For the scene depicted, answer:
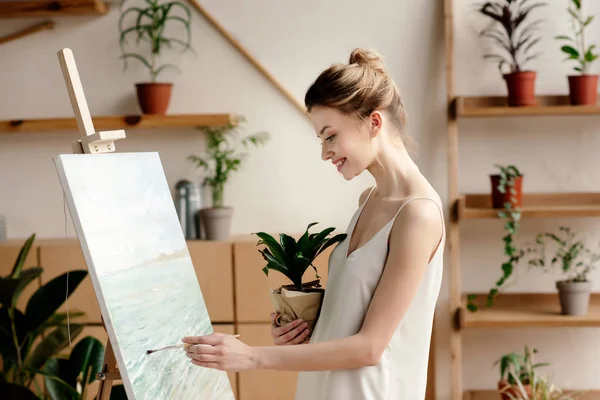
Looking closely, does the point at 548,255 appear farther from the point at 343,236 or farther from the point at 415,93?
the point at 343,236

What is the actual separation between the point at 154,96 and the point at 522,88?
161 centimetres

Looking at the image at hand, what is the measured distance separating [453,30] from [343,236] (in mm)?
1885

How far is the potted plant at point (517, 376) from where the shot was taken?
3.15 metres

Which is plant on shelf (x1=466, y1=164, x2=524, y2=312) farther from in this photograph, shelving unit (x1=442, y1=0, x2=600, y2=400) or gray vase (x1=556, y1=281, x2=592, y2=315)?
gray vase (x1=556, y1=281, x2=592, y2=315)

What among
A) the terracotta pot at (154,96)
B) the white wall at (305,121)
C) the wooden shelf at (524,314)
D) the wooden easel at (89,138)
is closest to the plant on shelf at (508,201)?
the wooden shelf at (524,314)

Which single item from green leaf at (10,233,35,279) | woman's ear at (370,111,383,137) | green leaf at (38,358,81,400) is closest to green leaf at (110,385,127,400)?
green leaf at (38,358,81,400)

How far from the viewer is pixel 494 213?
3.17 m

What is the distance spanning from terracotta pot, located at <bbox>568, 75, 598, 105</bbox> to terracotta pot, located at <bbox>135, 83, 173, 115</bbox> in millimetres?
1757

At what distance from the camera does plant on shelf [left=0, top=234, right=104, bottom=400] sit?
108 inches

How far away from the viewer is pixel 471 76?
133 inches

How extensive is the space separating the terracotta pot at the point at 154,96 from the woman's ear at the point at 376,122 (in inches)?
75.4

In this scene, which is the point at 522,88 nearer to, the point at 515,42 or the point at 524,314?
the point at 515,42

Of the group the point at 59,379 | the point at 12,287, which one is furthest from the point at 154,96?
the point at 59,379

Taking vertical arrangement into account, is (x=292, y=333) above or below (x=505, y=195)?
below
